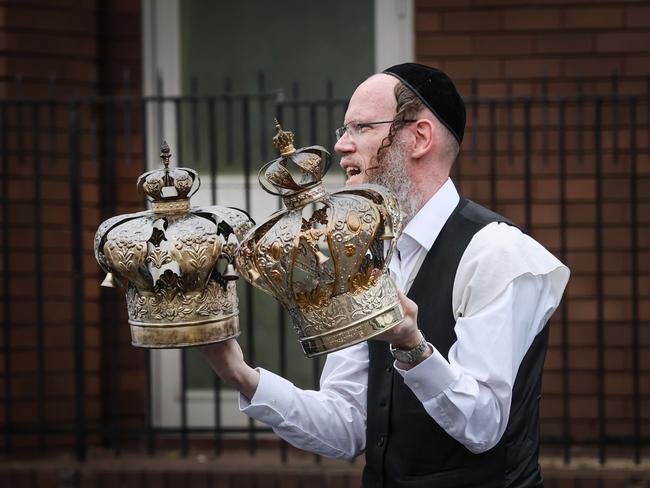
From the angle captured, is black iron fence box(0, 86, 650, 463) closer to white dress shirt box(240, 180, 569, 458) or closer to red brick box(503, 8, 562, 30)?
red brick box(503, 8, 562, 30)

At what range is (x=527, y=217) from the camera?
6.49 metres

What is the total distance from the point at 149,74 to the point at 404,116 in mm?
4372

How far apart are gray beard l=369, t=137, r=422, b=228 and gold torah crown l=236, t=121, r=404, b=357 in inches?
19.5

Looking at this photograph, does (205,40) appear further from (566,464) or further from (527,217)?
(566,464)

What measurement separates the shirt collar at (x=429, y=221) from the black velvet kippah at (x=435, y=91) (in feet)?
0.58

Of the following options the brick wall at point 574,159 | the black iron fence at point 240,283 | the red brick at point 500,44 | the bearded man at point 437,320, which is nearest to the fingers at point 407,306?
the bearded man at point 437,320

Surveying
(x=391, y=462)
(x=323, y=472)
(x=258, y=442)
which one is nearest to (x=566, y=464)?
(x=323, y=472)

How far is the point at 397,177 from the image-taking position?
303 centimetres

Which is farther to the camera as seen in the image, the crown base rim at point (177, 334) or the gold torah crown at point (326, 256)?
Answer: the crown base rim at point (177, 334)

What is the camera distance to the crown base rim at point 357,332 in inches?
95.4

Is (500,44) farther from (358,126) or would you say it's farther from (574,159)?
(358,126)

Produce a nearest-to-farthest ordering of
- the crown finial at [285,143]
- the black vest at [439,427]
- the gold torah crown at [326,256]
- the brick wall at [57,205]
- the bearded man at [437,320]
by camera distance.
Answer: the gold torah crown at [326,256] → the crown finial at [285,143] → the bearded man at [437,320] → the black vest at [439,427] → the brick wall at [57,205]

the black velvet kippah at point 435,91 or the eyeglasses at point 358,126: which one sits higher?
the black velvet kippah at point 435,91

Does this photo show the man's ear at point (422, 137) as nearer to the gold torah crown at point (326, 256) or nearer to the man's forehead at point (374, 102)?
the man's forehead at point (374, 102)
